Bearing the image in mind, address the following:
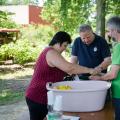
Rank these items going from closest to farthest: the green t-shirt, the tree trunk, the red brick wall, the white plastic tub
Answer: the white plastic tub
the green t-shirt
the tree trunk
the red brick wall

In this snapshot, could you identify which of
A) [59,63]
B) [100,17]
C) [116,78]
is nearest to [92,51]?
[59,63]

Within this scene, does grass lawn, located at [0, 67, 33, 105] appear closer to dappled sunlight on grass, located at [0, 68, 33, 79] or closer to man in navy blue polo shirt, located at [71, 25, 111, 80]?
dappled sunlight on grass, located at [0, 68, 33, 79]

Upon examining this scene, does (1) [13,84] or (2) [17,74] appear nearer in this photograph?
(1) [13,84]

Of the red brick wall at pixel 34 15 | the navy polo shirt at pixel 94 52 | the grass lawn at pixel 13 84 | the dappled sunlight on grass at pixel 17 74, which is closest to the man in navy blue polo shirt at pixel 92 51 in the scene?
the navy polo shirt at pixel 94 52

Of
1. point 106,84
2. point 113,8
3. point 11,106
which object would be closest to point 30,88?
point 106,84

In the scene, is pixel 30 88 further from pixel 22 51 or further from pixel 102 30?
pixel 22 51

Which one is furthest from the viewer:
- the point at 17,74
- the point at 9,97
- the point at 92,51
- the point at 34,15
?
the point at 34,15

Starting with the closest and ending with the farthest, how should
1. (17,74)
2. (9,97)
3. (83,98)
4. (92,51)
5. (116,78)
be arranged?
(83,98) → (116,78) → (92,51) → (9,97) → (17,74)

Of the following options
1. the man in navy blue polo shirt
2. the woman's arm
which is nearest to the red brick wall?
the man in navy blue polo shirt

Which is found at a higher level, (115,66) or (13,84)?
(115,66)

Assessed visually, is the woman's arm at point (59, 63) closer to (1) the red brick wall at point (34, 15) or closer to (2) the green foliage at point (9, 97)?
(2) the green foliage at point (9, 97)

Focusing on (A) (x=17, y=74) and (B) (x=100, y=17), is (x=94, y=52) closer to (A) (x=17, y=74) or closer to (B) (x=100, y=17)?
(B) (x=100, y=17)

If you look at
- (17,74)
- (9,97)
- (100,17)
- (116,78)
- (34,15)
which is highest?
(116,78)

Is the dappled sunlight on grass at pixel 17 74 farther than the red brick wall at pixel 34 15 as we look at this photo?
No
